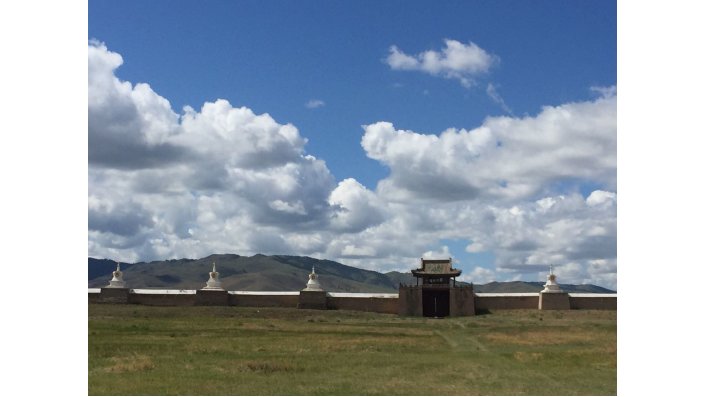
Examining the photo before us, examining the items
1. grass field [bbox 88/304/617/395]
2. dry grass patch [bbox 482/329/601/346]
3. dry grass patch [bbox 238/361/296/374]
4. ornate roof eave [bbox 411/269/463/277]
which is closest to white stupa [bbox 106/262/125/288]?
grass field [bbox 88/304/617/395]

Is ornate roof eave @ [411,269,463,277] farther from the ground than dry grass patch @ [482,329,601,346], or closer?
farther from the ground

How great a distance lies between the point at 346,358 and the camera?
91.4 ft

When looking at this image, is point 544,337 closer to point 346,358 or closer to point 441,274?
point 346,358

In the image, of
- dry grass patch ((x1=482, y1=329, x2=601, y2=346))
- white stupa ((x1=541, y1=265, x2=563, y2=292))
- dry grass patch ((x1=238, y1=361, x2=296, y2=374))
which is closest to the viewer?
dry grass patch ((x1=238, y1=361, x2=296, y2=374))

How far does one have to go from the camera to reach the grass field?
68.3ft

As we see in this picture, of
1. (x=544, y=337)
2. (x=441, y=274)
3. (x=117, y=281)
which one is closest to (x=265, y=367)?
(x=544, y=337)

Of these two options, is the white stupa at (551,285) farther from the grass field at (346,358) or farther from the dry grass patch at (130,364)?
the dry grass patch at (130,364)

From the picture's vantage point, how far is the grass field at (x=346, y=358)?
20828mm

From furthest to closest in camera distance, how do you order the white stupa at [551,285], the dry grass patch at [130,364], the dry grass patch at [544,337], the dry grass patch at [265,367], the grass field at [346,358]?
the white stupa at [551,285] → the dry grass patch at [544,337] → the dry grass patch at [265,367] → the dry grass patch at [130,364] → the grass field at [346,358]

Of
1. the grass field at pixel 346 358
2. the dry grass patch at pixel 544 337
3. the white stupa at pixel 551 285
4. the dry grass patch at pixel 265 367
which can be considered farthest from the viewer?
the white stupa at pixel 551 285

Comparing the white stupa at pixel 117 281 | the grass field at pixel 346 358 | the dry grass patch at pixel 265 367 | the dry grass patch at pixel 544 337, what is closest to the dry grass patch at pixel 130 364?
the grass field at pixel 346 358

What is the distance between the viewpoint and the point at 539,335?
3953 cm

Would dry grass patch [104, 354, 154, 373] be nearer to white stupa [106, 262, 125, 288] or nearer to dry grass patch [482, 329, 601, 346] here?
dry grass patch [482, 329, 601, 346]
